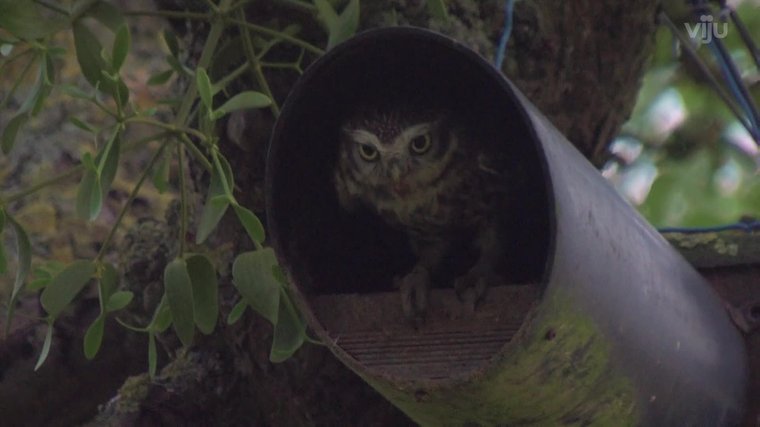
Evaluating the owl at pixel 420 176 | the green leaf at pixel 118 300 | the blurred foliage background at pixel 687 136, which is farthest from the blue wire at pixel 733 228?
the green leaf at pixel 118 300

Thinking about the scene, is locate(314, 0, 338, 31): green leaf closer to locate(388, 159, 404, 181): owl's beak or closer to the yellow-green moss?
locate(388, 159, 404, 181): owl's beak

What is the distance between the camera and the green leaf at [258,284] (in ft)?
3.79

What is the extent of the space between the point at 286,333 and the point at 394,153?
288 mm

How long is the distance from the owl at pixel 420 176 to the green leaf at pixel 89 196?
39 centimetres

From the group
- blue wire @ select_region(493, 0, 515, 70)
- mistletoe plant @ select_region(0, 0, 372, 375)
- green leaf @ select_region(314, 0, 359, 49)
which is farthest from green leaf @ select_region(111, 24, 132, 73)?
blue wire @ select_region(493, 0, 515, 70)

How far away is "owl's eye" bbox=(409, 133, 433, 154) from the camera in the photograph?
4.68 ft

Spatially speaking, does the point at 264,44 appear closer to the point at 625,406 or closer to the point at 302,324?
the point at 302,324

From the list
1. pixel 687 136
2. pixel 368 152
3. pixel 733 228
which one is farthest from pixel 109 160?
pixel 687 136

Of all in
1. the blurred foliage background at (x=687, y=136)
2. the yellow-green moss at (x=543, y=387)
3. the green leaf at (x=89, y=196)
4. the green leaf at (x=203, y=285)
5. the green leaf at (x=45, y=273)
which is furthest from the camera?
the blurred foliage background at (x=687, y=136)

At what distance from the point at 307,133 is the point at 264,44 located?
0.35ft

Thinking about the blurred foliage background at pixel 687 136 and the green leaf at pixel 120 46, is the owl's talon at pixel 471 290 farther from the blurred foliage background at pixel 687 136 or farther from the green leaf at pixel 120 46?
the blurred foliage background at pixel 687 136

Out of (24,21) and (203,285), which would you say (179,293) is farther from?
(24,21)

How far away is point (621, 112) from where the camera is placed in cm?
173

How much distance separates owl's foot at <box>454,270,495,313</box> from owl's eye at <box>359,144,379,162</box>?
222 millimetres
